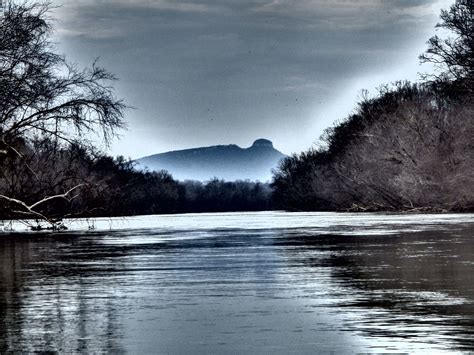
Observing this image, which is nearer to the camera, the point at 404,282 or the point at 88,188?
the point at 404,282

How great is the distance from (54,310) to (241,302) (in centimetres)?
214

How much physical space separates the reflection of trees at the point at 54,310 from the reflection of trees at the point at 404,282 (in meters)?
2.43

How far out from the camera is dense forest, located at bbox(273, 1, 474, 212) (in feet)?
182

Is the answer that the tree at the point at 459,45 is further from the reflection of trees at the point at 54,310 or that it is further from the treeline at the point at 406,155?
the reflection of trees at the point at 54,310

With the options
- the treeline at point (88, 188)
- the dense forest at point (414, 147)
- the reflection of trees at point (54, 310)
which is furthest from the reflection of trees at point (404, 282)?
the dense forest at point (414, 147)

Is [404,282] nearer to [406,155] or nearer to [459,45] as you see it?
[459,45]

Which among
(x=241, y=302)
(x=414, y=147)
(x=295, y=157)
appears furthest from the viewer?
(x=295, y=157)

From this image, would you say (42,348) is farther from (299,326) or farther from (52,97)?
(52,97)

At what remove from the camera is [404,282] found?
14352 mm

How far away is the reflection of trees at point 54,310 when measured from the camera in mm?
8648

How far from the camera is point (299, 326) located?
9633mm

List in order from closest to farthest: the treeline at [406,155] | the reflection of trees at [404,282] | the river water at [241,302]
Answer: the river water at [241,302], the reflection of trees at [404,282], the treeline at [406,155]

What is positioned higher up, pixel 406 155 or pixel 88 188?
pixel 406 155

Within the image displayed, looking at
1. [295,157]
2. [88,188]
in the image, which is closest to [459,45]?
[88,188]
